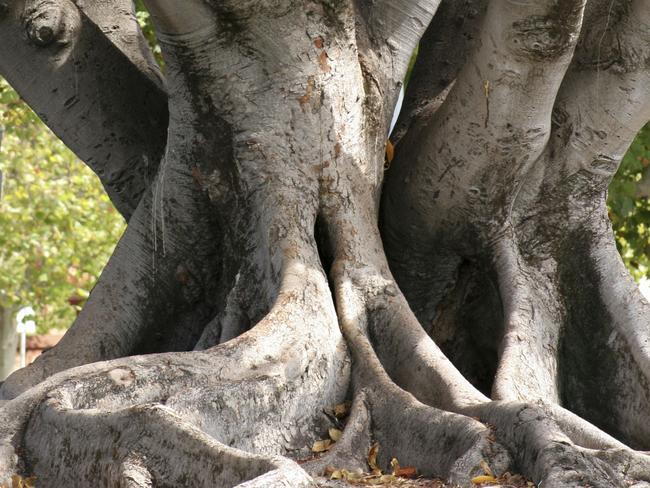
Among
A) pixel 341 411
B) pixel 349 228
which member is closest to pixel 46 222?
pixel 349 228

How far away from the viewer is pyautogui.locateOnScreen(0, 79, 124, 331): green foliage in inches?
794

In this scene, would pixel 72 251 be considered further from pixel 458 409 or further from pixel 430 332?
pixel 458 409

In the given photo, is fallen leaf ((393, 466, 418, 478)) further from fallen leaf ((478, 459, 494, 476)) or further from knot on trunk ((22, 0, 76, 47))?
knot on trunk ((22, 0, 76, 47))

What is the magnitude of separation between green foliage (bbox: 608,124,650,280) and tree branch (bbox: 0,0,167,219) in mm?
4516

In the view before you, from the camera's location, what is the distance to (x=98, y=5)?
738 cm

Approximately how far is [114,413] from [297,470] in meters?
0.96

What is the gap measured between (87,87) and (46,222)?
13.8 meters

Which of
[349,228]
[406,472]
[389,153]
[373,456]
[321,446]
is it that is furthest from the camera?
[389,153]

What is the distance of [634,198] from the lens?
10.5 m

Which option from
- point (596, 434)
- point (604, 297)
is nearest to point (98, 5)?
point (604, 297)

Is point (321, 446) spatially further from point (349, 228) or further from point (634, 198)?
point (634, 198)

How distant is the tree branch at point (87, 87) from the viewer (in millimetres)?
6680

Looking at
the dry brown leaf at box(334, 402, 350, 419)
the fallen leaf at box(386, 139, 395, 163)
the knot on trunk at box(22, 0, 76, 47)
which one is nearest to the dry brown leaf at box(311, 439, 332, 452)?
the dry brown leaf at box(334, 402, 350, 419)

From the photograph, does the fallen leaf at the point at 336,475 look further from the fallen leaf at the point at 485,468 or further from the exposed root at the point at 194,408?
the fallen leaf at the point at 485,468
